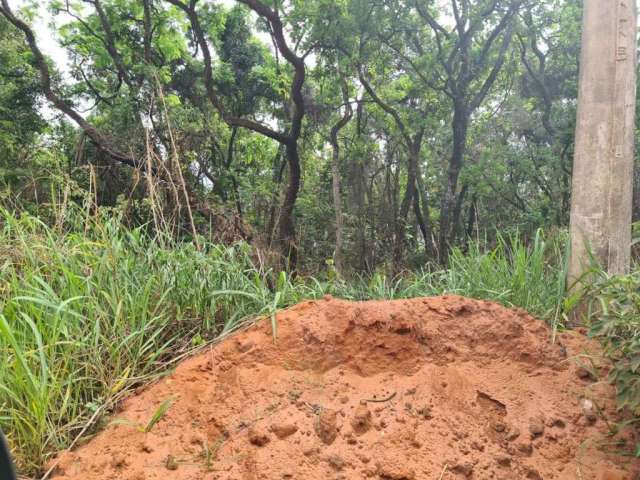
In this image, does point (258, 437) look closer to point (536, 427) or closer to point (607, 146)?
point (536, 427)

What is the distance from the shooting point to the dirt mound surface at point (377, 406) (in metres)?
1.63

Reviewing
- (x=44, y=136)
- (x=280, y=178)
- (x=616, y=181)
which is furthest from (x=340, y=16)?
(x=616, y=181)

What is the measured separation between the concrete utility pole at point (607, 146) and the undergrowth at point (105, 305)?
0.90 ft

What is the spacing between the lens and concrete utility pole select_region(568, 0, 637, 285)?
2.70 m

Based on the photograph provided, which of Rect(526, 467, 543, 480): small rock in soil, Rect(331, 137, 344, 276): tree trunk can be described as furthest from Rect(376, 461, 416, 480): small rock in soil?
Rect(331, 137, 344, 276): tree trunk

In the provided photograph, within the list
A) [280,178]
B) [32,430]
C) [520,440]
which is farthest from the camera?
[280,178]

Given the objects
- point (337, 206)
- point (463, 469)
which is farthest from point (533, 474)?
point (337, 206)

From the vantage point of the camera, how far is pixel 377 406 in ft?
6.05

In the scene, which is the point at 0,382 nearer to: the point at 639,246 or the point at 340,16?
the point at 639,246

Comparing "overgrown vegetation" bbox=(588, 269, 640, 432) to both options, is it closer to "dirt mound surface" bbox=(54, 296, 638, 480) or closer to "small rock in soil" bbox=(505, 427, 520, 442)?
"dirt mound surface" bbox=(54, 296, 638, 480)

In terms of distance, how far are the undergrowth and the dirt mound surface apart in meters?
0.16

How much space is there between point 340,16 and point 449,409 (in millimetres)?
8213

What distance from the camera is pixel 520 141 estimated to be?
13.1 metres

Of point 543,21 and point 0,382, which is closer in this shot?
point 0,382
